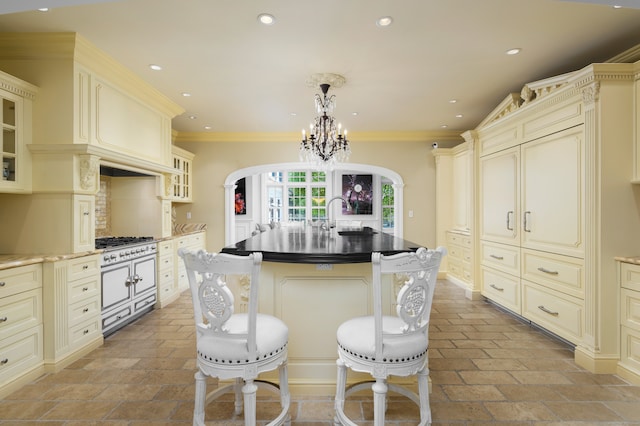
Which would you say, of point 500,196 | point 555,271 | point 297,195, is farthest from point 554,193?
point 297,195

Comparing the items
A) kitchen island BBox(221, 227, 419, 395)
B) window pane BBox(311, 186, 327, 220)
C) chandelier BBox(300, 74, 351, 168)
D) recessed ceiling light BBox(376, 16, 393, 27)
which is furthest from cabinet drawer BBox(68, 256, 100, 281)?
window pane BBox(311, 186, 327, 220)

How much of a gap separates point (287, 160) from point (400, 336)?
4816mm

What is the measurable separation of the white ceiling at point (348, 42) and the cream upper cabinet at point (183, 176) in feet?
4.90

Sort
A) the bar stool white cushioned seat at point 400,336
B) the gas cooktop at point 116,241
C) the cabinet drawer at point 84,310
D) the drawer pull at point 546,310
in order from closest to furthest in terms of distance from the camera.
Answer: the bar stool white cushioned seat at point 400,336 → the cabinet drawer at point 84,310 → the drawer pull at point 546,310 → the gas cooktop at point 116,241

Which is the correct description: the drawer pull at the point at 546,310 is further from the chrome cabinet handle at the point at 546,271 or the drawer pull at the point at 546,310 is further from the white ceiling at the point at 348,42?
the white ceiling at the point at 348,42

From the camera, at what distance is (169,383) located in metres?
2.40

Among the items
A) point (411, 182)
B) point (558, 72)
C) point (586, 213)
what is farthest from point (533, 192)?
point (411, 182)

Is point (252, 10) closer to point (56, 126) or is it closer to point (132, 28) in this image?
point (132, 28)

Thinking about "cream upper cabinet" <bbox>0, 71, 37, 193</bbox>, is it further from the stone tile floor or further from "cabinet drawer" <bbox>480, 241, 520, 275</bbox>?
"cabinet drawer" <bbox>480, 241, 520, 275</bbox>

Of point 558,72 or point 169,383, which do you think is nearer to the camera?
point 169,383

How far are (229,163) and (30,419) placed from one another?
4602 mm

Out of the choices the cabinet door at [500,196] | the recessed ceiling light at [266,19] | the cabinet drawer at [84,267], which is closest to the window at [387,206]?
the cabinet door at [500,196]

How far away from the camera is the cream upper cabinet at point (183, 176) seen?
5.32 meters

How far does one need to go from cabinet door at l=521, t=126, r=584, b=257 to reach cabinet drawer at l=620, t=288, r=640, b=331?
42cm
